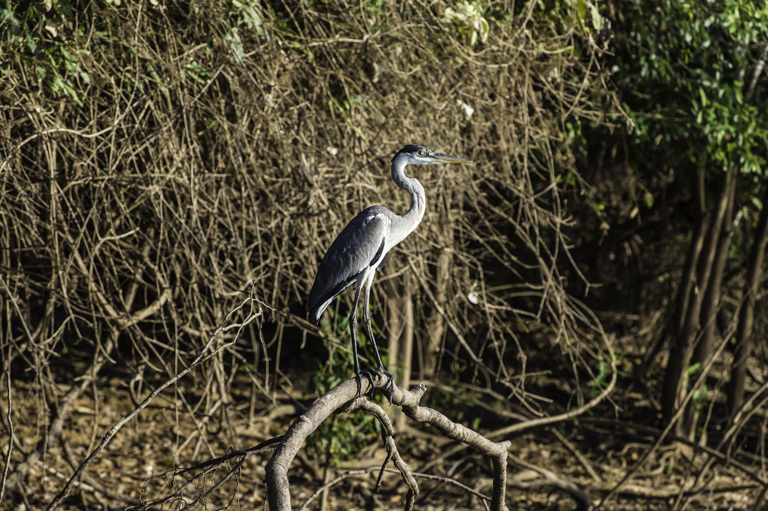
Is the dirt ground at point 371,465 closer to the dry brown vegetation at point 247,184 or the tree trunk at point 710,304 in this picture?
the dry brown vegetation at point 247,184

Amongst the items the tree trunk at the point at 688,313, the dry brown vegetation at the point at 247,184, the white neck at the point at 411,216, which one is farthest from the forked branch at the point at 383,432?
the tree trunk at the point at 688,313

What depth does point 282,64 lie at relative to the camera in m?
4.14

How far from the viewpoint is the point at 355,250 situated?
295 cm

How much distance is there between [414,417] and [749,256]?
4.67m

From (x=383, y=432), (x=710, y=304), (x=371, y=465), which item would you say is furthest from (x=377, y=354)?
(x=710, y=304)

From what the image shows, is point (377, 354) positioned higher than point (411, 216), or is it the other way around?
point (411, 216)

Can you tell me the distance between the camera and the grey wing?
2.94 metres

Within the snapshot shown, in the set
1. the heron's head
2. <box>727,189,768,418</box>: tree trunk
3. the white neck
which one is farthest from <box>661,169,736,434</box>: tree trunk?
the white neck

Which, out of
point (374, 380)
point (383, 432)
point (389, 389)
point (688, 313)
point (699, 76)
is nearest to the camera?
point (383, 432)

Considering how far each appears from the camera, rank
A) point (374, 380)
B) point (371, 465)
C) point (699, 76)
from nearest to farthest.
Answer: point (374, 380) → point (699, 76) → point (371, 465)

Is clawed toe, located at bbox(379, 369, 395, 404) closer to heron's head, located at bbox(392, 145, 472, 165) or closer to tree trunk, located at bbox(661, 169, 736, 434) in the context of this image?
heron's head, located at bbox(392, 145, 472, 165)

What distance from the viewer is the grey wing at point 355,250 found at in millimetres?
2936

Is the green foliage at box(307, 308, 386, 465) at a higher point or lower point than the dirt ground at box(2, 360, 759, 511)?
higher

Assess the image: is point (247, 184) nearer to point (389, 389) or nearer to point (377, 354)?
point (377, 354)
